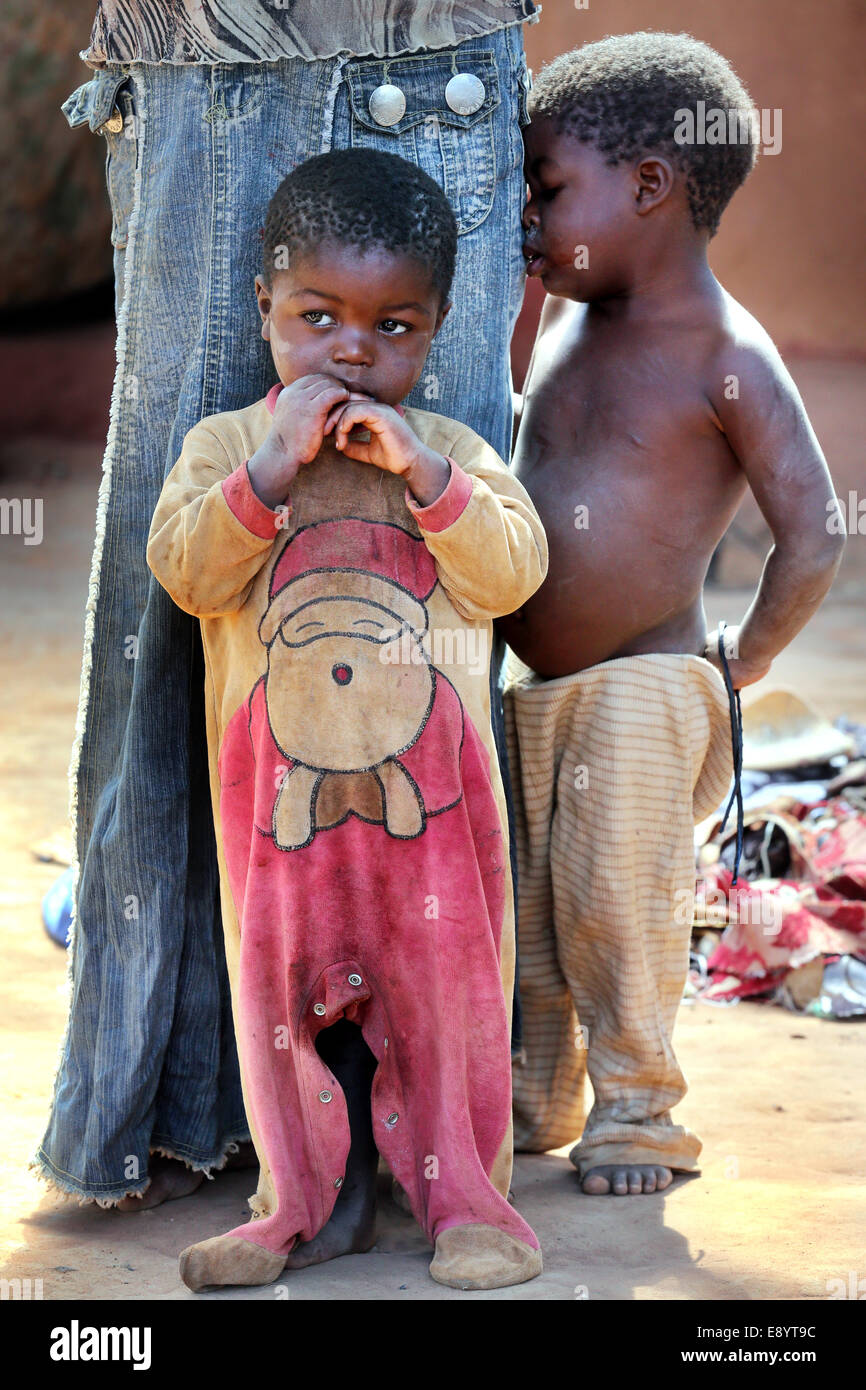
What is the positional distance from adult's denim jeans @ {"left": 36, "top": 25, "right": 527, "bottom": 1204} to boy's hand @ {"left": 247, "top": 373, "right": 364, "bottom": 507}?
0.36 meters

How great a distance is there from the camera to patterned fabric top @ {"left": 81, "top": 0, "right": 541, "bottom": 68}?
7.23 feet

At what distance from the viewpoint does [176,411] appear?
2.31 meters

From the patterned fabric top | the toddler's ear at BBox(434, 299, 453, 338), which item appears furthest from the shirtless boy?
the toddler's ear at BBox(434, 299, 453, 338)

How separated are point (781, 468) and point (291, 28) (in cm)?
99

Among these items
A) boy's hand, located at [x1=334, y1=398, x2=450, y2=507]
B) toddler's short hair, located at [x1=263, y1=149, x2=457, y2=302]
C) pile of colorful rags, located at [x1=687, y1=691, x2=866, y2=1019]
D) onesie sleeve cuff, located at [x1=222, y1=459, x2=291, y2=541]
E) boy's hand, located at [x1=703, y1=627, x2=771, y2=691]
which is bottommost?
pile of colorful rags, located at [x1=687, y1=691, x2=866, y2=1019]

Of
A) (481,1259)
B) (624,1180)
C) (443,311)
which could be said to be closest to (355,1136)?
(481,1259)

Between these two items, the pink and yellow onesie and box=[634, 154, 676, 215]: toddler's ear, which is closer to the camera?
the pink and yellow onesie

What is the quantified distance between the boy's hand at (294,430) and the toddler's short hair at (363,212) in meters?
0.18

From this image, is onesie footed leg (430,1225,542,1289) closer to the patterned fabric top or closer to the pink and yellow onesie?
the pink and yellow onesie

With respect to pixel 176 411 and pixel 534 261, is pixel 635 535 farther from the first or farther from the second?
pixel 176 411

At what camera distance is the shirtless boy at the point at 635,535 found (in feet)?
7.95

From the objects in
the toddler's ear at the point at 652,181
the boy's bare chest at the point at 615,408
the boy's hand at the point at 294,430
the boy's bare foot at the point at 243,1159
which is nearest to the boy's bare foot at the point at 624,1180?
the boy's bare foot at the point at 243,1159

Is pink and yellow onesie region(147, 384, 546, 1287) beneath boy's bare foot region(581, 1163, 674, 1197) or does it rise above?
above

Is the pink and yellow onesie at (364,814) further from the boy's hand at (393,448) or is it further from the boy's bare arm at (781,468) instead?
the boy's bare arm at (781,468)
